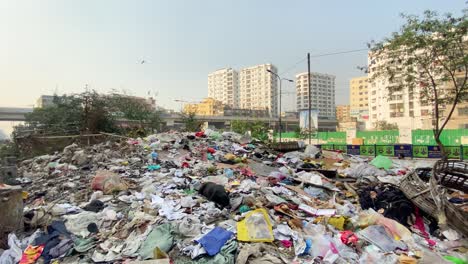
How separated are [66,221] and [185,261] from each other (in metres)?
2.03

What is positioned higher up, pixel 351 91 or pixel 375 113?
pixel 351 91

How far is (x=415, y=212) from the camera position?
4.50m

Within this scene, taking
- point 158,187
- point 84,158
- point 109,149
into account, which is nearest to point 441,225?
point 158,187

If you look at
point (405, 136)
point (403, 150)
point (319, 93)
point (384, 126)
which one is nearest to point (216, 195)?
point (403, 150)

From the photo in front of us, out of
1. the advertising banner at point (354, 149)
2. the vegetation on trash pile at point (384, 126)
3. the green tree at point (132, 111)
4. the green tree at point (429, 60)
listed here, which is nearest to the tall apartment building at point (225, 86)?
the vegetation on trash pile at point (384, 126)

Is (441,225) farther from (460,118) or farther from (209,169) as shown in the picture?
(460,118)

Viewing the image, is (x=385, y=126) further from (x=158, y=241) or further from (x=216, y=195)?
(x=158, y=241)

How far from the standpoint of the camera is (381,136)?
22141 mm

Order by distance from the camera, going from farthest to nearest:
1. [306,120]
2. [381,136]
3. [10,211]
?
[306,120] → [381,136] → [10,211]

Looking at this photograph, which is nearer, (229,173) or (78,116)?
(229,173)

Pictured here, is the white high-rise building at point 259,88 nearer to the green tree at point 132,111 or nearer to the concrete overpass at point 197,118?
the concrete overpass at point 197,118

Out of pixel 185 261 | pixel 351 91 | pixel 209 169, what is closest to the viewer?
pixel 185 261

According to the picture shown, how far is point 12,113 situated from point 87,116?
21506 millimetres

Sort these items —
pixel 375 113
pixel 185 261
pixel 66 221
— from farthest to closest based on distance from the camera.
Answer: pixel 375 113
pixel 66 221
pixel 185 261
